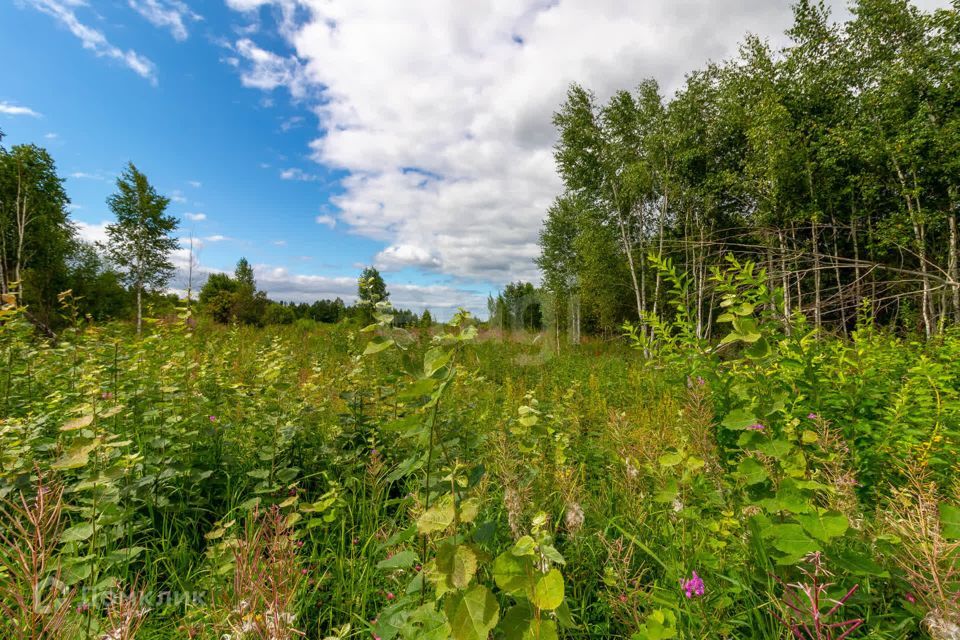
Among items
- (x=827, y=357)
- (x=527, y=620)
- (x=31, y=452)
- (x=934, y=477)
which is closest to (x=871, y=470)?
(x=934, y=477)

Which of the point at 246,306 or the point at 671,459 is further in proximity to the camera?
the point at 246,306

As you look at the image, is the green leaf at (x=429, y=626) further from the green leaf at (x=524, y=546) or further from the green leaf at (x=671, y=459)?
the green leaf at (x=671, y=459)

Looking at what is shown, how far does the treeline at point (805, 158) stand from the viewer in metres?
9.30

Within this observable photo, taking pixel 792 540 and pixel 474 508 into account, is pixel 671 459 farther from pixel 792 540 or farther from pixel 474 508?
pixel 474 508

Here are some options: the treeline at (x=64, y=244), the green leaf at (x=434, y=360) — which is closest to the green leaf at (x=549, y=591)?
the green leaf at (x=434, y=360)

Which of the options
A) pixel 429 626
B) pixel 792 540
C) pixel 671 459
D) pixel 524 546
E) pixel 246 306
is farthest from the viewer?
pixel 246 306

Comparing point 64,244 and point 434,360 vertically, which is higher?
point 64,244

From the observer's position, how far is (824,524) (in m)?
1.02

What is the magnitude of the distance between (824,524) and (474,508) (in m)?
0.96

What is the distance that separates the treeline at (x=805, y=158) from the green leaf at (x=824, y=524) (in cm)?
540

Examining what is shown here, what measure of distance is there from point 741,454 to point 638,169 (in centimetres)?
1405

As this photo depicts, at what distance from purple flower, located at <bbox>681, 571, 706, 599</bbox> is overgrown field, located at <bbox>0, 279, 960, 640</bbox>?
10mm

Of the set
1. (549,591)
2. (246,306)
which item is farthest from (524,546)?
(246,306)

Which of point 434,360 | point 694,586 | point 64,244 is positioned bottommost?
point 694,586
